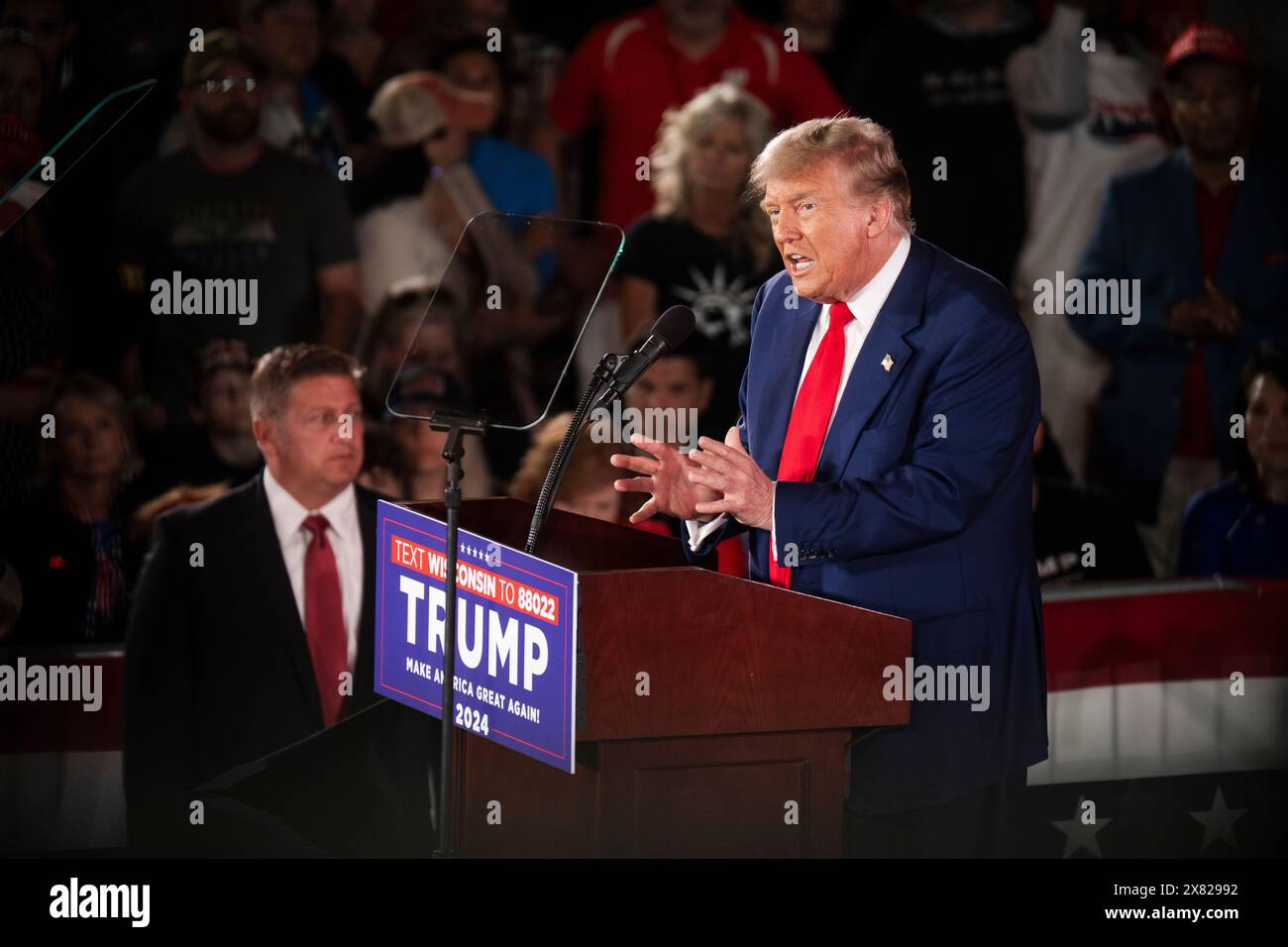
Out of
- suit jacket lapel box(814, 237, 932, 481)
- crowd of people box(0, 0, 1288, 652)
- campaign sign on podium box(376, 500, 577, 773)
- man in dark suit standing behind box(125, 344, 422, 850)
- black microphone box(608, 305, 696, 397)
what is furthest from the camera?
crowd of people box(0, 0, 1288, 652)

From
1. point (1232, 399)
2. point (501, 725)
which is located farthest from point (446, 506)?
point (1232, 399)

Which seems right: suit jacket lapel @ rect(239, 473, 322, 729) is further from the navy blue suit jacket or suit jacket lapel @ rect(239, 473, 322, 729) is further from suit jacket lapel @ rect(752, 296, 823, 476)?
the navy blue suit jacket

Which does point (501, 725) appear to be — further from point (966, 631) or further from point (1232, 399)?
point (1232, 399)

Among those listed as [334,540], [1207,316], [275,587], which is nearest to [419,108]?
[334,540]

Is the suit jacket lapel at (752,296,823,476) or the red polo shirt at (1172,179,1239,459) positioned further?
the red polo shirt at (1172,179,1239,459)

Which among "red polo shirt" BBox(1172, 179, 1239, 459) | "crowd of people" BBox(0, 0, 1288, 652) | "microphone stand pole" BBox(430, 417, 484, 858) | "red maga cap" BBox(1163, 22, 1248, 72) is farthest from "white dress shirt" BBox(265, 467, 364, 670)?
"red maga cap" BBox(1163, 22, 1248, 72)

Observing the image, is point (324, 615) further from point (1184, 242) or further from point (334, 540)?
point (1184, 242)

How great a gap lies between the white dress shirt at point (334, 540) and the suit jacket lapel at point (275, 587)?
20 mm

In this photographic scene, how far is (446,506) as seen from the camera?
9.85 feet

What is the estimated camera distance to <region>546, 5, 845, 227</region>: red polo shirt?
5.71 metres

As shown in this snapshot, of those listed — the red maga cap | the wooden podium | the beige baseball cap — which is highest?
the red maga cap

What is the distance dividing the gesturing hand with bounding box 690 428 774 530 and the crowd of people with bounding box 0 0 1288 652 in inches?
85.7

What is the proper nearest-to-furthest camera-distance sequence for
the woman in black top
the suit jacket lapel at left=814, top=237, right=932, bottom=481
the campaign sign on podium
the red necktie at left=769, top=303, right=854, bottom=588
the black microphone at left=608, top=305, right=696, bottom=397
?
1. the campaign sign on podium
2. the black microphone at left=608, top=305, right=696, bottom=397
3. the suit jacket lapel at left=814, top=237, right=932, bottom=481
4. the red necktie at left=769, top=303, right=854, bottom=588
5. the woman in black top
